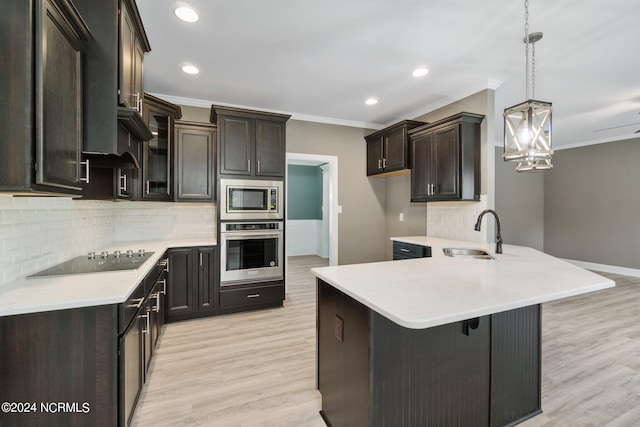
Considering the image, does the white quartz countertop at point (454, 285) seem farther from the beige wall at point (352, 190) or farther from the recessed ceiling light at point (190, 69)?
the beige wall at point (352, 190)

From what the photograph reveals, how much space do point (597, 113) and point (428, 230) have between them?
318 cm

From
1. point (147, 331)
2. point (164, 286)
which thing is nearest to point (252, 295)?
point (164, 286)

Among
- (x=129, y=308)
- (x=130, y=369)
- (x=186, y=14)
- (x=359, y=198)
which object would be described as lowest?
(x=130, y=369)

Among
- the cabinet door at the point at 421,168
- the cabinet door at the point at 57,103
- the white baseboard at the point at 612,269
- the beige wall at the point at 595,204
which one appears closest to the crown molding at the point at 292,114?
the cabinet door at the point at 421,168

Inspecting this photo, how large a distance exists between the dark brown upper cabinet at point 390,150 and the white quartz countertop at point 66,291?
3.39 meters

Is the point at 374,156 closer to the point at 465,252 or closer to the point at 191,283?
the point at 465,252

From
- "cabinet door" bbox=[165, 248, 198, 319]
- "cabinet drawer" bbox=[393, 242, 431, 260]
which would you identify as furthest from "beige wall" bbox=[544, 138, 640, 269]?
"cabinet door" bbox=[165, 248, 198, 319]

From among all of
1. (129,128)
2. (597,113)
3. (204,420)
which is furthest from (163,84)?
(597,113)

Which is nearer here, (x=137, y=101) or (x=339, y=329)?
(x=339, y=329)

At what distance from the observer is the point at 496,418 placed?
165cm

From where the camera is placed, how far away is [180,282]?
10.4 feet

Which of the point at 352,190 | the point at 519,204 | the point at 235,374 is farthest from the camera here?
the point at 519,204

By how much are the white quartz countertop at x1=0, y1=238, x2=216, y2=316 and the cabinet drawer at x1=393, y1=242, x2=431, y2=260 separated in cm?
282

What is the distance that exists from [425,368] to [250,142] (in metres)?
2.98
